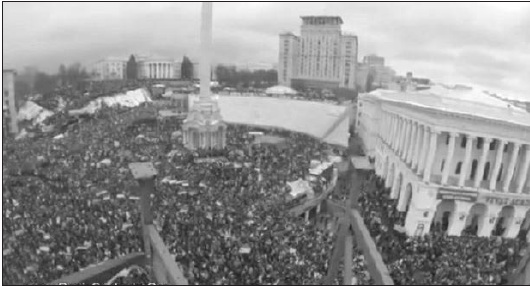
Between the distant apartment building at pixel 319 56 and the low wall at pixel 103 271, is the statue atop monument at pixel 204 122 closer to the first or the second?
the low wall at pixel 103 271

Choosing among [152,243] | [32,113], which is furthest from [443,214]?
[32,113]

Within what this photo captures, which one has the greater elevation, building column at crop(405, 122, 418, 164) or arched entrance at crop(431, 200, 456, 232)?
building column at crop(405, 122, 418, 164)

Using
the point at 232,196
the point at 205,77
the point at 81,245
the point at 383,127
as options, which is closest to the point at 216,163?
the point at 232,196

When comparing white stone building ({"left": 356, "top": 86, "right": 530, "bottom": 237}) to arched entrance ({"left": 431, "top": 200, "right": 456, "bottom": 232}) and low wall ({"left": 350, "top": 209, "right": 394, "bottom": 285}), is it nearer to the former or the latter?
arched entrance ({"left": 431, "top": 200, "right": 456, "bottom": 232})

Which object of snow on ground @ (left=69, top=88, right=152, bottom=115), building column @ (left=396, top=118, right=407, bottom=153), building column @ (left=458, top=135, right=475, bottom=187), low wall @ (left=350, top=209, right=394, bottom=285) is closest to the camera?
low wall @ (left=350, top=209, right=394, bottom=285)

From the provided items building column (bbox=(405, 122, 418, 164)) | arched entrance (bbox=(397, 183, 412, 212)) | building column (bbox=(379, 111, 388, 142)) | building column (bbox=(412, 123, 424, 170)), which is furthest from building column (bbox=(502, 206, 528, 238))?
building column (bbox=(379, 111, 388, 142))

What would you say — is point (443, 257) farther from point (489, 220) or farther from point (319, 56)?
point (319, 56)

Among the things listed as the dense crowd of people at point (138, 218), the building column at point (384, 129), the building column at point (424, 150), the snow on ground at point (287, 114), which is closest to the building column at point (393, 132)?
the building column at point (384, 129)
